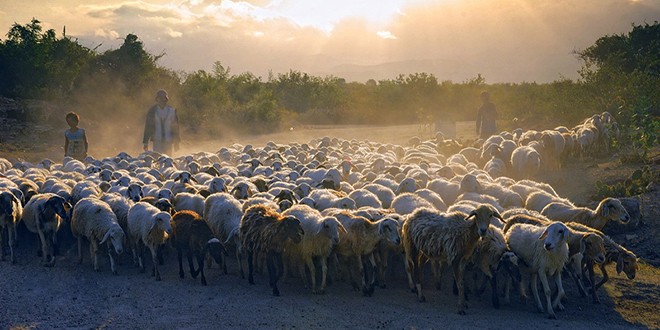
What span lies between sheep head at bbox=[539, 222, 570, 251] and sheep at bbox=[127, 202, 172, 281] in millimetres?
5342

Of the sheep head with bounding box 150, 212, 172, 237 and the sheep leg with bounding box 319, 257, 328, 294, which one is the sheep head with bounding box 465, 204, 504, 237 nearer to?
the sheep leg with bounding box 319, 257, 328, 294

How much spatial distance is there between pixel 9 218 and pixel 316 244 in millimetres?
5301

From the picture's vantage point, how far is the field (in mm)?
8023

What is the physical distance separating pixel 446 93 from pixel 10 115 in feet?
103

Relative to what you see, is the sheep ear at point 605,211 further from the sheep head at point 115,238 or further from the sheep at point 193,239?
Answer: the sheep head at point 115,238

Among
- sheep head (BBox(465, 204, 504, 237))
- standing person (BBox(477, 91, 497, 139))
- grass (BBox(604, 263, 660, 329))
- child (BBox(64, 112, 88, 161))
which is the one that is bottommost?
grass (BBox(604, 263, 660, 329))

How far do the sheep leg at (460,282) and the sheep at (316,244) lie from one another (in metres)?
1.65

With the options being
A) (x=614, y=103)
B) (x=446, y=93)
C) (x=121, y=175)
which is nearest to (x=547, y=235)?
(x=121, y=175)

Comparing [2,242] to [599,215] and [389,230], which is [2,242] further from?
[599,215]

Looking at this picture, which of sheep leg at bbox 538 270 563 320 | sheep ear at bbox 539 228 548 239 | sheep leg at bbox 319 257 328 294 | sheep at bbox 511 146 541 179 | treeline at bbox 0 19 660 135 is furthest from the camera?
treeline at bbox 0 19 660 135

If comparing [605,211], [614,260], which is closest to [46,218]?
[614,260]

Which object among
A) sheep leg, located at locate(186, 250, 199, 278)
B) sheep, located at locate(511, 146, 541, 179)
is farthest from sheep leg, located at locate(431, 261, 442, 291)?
sheep, located at locate(511, 146, 541, 179)

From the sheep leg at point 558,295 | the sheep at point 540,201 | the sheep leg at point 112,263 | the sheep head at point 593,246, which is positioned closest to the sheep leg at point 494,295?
the sheep leg at point 558,295

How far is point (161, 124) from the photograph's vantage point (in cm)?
1780
